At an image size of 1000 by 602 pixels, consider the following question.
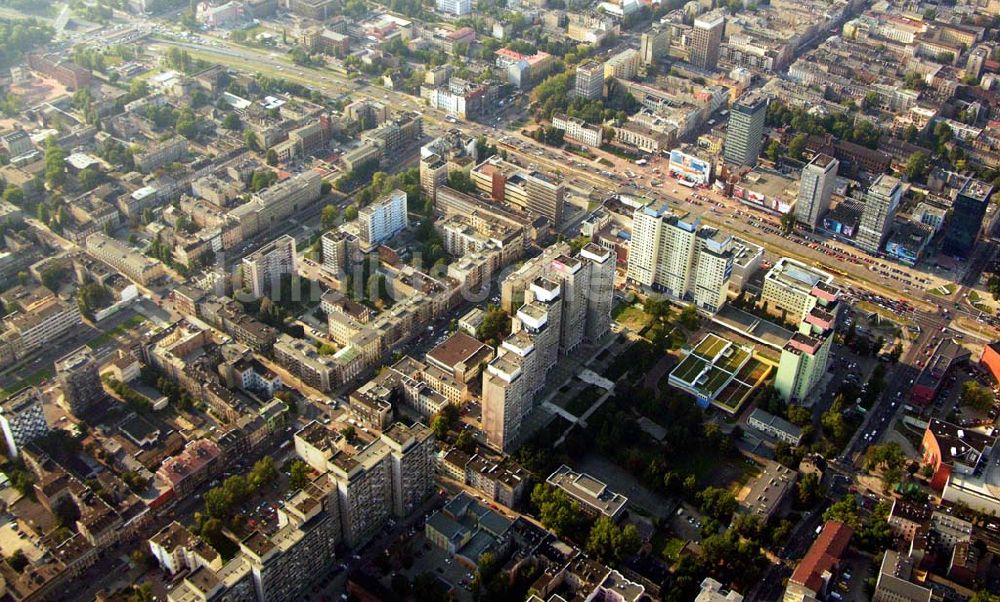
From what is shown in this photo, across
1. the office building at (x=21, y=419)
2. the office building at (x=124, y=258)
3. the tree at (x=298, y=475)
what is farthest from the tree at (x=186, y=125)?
the tree at (x=298, y=475)

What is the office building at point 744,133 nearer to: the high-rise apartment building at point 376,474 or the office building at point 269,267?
the office building at point 269,267

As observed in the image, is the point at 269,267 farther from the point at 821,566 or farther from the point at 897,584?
the point at 897,584

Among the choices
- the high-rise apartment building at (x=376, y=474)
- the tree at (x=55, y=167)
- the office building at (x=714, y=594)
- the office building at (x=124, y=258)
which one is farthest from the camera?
the tree at (x=55, y=167)

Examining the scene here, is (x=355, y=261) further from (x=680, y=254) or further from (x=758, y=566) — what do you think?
(x=758, y=566)

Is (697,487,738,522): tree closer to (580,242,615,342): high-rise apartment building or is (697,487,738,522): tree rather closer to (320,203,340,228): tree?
(580,242,615,342): high-rise apartment building

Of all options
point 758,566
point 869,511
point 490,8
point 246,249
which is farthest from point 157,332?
point 490,8

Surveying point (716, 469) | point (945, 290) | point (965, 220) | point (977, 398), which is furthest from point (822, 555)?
point (965, 220)
